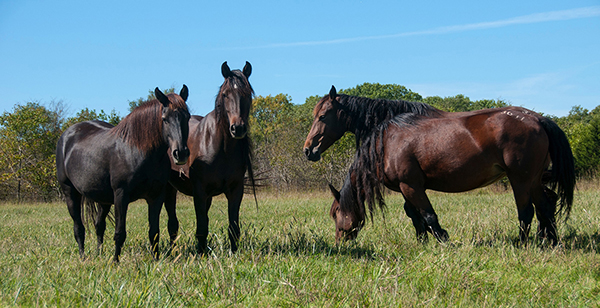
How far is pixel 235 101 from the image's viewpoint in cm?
444

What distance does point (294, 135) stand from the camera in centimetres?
2192

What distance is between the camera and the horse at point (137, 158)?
4.44m

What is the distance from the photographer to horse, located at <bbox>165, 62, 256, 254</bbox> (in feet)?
15.0

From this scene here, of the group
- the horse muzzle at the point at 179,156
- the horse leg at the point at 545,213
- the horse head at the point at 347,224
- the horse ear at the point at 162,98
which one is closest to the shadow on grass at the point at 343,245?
the horse leg at the point at 545,213

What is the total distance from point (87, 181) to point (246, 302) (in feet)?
10.0

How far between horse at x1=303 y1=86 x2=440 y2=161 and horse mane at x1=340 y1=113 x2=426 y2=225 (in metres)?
0.26

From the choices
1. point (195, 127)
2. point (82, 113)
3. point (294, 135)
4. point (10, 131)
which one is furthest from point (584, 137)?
point (10, 131)

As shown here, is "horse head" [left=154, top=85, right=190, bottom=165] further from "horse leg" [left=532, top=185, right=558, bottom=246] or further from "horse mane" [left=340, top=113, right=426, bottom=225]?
"horse leg" [left=532, top=185, right=558, bottom=246]

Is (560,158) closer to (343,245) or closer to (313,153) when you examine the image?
(343,245)

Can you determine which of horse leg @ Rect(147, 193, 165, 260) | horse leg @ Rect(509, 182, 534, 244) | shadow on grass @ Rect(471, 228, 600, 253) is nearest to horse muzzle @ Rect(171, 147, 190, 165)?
horse leg @ Rect(147, 193, 165, 260)

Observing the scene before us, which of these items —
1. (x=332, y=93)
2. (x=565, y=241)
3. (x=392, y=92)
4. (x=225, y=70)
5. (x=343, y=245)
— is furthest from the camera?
(x=392, y=92)

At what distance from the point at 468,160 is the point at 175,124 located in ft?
11.3

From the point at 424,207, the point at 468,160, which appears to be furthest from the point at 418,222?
the point at 468,160

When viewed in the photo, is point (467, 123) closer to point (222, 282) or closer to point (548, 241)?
point (548, 241)
